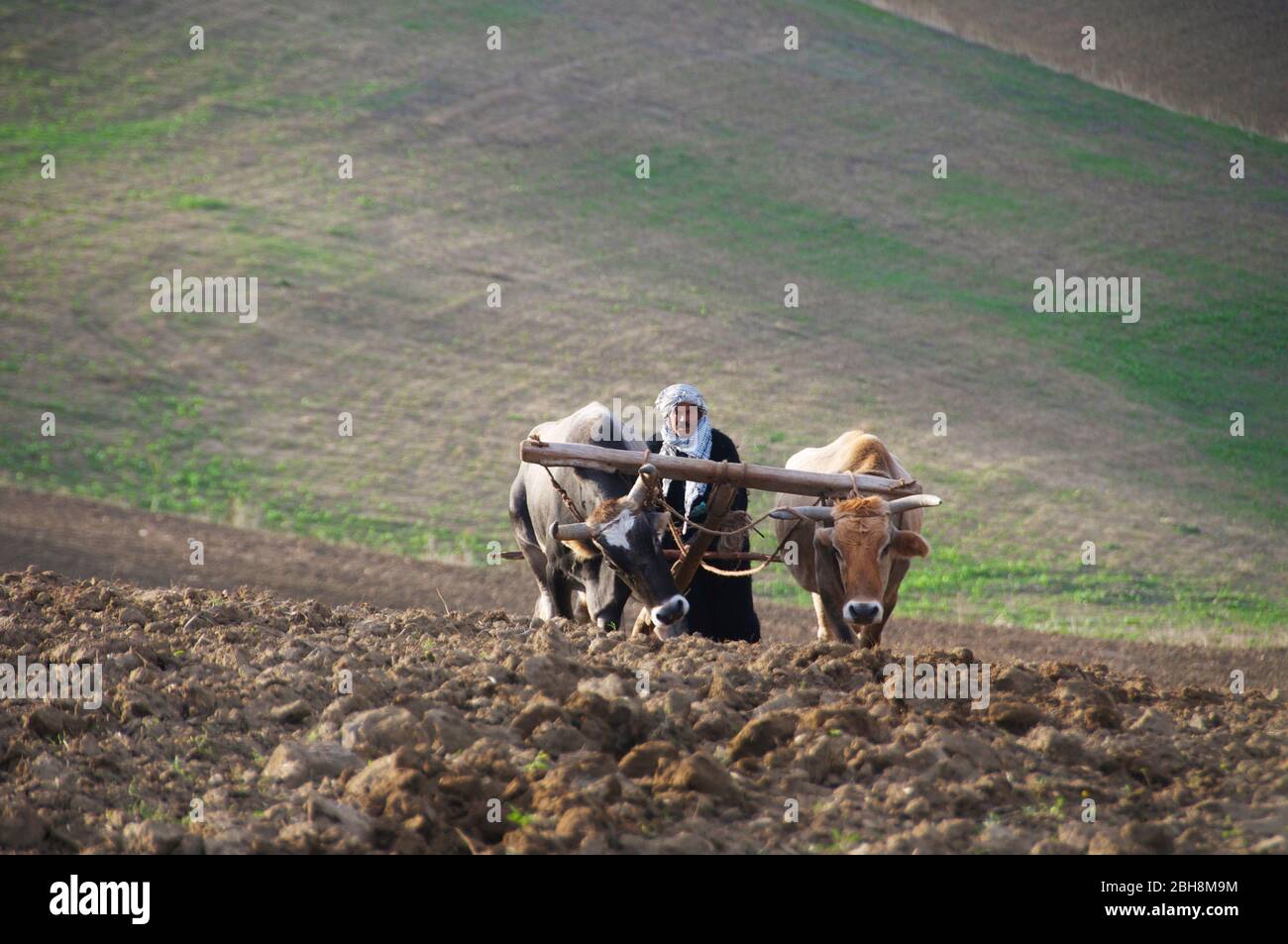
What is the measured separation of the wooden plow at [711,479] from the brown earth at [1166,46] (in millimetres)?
35809

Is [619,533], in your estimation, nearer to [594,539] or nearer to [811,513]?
[594,539]

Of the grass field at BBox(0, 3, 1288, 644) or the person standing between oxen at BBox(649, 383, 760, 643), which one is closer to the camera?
the person standing between oxen at BBox(649, 383, 760, 643)

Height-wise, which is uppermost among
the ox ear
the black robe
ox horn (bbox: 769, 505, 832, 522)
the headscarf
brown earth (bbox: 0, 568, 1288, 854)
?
the headscarf

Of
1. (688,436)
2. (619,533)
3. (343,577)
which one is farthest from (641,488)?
(343,577)

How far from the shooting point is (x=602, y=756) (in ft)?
22.2

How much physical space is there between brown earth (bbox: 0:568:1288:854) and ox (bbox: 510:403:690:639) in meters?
0.74

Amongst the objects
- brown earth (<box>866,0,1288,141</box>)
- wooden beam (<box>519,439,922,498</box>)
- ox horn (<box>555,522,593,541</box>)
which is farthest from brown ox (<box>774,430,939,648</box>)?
brown earth (<box>866,0,1288,141</box>)

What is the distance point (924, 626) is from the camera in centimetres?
1683

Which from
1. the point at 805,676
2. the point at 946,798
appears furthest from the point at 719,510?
the point at 946,798

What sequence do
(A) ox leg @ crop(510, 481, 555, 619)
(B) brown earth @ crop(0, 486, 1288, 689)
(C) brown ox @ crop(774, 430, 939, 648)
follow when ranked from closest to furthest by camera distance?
(C) brown ox @ crop(774, 430, 939, 648), (A) ox leg @ crop(510, 481, 555, 619), (B) brown earth @ crop(0, 486, 1288, 689)

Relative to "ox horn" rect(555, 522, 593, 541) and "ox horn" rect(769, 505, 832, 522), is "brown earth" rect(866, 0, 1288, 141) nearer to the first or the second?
"ox horn" rect(769, 505, 832, 522)

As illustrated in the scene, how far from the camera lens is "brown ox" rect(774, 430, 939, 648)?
29.1 feet

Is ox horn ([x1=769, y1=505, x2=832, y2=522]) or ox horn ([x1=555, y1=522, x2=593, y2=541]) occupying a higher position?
ox horn ([x1=769, y1=505, x2=832, y2=522])

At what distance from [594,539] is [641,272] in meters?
22.0
